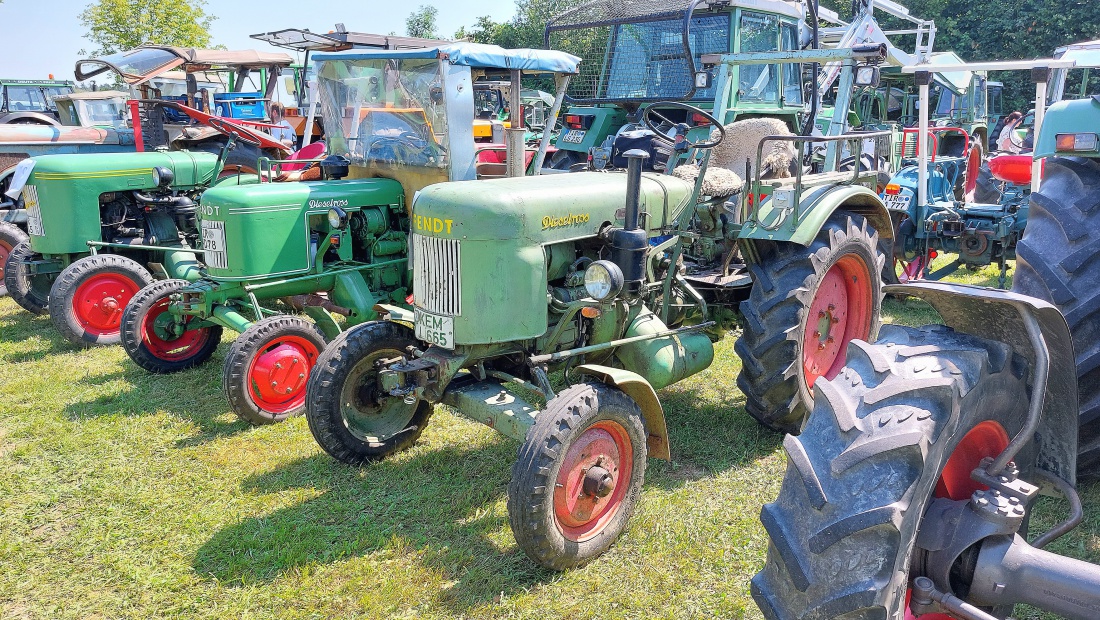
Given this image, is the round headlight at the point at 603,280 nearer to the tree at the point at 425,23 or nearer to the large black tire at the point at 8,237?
the large black tire at the point at 8,237

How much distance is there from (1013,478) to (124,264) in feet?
20.2

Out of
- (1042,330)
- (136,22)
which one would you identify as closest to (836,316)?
(1042,330)

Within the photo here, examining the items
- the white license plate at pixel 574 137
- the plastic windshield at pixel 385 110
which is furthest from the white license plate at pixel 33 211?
the white license plate at pixel 574 137

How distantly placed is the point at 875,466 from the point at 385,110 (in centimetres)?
450

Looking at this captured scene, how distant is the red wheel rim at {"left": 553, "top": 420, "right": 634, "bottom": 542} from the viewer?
3.05 meters

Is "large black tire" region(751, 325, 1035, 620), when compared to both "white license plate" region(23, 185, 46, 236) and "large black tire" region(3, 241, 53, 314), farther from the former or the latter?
"large black tire" region(3, 241, 53, 314)

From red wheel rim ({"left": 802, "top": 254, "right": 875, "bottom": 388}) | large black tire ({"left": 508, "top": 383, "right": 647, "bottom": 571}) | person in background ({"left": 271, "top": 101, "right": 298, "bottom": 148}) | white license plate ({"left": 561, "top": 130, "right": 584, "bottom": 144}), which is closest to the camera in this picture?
large black tire ({"left": 508, "top": 383, "right": 647, "bottom": 571})

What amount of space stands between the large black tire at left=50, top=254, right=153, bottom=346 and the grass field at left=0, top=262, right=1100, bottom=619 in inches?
45.9

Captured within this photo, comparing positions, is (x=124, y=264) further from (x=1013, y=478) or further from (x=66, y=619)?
(x=1013, y=478)

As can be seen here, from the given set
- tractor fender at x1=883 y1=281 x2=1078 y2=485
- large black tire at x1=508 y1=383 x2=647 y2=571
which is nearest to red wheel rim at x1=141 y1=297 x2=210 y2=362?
large black tire at x1=508 y1=383 x2=647 y2=571

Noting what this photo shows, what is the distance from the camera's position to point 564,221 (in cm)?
344

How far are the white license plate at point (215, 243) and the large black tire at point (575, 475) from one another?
2.92 metres

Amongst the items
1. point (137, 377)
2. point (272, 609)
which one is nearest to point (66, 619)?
point (272, 609)

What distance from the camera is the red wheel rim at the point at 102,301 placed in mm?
6020
